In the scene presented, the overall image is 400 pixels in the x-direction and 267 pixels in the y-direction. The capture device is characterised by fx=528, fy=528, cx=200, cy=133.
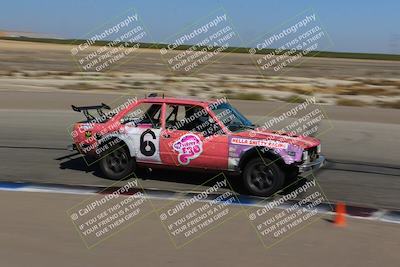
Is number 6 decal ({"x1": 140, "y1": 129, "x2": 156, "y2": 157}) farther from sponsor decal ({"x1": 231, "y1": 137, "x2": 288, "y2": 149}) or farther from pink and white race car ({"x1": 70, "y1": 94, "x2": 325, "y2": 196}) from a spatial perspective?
sponsor decal ({"x1": 231, "y1": 137, "x2": 288, "y2": 149})

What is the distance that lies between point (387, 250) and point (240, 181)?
3.74m

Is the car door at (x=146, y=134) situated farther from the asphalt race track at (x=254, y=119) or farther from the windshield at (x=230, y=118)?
the windshield at (x=230, y=118)

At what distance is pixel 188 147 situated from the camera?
348 inches

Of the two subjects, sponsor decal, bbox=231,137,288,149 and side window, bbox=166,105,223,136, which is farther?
side window, bbox=166,105,223,136

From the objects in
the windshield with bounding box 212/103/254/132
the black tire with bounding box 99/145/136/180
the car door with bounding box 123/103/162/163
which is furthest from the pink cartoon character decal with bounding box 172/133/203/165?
the black tire with bounding box 99/145/136/180

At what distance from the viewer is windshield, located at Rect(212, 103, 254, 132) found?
8.87 metres

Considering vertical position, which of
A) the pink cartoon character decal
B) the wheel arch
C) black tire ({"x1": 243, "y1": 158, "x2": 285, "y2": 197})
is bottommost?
black tire ({"x1": 243, "y1": 158, "x2": 285, "y2": 197})

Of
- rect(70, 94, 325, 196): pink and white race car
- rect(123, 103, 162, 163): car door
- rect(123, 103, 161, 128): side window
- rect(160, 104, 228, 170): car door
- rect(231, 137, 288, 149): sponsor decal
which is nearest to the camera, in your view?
rect(231, 137, 288, 149): sponsor decal

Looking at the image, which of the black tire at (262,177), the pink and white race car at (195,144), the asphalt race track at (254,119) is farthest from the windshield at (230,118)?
the asphalt race track at (254,119)

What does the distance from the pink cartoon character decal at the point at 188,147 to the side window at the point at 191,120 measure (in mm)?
161

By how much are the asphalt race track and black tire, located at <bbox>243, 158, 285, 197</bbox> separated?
3.49 feet

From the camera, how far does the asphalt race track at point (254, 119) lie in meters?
9.40

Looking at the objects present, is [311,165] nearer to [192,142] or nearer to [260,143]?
[260,143]

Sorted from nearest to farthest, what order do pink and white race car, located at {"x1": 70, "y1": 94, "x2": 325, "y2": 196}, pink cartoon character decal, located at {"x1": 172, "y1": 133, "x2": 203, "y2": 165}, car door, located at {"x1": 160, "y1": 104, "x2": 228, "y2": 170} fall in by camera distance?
1. pink and white race car, located at {"x1": 70, "y1": 94, "x2": 325, "y2": 196}
2. car door, located at {"x1": 160, "y1": 104, "x2": 228, "y2": 170}
3. pink cartoon character decal, located at {"x1": 172, "y1": 133, "x2": 203, "y2": 165}
